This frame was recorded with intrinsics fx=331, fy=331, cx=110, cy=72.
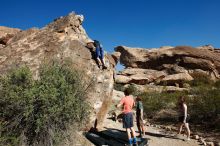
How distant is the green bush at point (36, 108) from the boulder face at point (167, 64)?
27.0 m

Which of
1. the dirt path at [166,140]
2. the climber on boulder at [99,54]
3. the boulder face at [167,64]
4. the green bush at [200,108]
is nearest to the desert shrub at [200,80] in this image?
the boulder face at [167,64]

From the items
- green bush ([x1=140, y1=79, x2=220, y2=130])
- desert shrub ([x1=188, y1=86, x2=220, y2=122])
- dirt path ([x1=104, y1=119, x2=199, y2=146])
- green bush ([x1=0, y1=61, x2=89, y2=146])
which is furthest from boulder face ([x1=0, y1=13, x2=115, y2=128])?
desert shrub ([x1=188, y1=86, x2=220, y2=122])

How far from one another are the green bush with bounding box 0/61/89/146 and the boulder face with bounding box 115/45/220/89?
27030mm

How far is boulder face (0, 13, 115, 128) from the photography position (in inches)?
425

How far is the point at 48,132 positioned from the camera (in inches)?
324

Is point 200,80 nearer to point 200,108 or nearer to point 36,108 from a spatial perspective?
point 200,108

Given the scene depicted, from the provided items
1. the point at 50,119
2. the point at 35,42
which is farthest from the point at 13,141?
the point at 35,42

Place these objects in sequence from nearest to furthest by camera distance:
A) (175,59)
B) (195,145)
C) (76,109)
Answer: (76,109)
(195,145)
(175,59)

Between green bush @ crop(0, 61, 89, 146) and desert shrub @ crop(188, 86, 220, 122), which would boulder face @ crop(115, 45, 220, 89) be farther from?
green bush @ crop(0, 61, 89, 146)

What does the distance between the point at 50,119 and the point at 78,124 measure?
4.39 feet

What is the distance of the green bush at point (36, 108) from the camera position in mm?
8219

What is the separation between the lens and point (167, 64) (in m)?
41.2

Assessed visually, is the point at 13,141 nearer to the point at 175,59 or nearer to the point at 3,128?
the point at 3,128

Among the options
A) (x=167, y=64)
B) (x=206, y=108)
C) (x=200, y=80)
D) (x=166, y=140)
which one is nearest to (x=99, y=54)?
(x=166, y=140)
